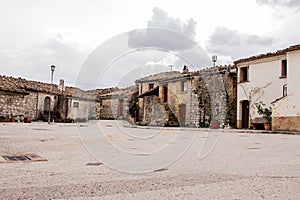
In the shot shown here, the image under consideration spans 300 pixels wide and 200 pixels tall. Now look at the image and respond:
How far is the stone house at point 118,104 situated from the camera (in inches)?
1297

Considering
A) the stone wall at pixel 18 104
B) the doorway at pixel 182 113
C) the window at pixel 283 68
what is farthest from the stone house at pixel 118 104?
the window at pixel 283 68

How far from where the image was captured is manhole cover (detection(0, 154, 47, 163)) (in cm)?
557

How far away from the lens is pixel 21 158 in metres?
5.87

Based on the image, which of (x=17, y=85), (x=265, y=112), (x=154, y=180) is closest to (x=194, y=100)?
(x=265, y=112)

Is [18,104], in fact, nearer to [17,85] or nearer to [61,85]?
[17,85]

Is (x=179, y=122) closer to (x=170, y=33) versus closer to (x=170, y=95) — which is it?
(x=170, y=95)

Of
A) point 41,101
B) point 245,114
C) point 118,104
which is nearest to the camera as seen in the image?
point 245,114

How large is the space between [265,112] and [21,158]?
1918cm

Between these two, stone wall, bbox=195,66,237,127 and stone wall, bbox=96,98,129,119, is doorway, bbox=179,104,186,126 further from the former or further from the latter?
stone wall, bbox=96,98,129,119

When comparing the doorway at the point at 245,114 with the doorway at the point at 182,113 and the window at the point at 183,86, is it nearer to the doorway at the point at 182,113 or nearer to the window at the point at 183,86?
the doorway at the point at 182,113

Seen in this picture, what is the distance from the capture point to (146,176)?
14.5 ft

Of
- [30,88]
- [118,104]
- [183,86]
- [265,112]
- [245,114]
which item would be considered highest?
[183,86]

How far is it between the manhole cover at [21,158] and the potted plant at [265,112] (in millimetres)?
18024

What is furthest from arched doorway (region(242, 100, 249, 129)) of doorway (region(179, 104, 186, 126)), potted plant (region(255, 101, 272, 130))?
doorway (region(179, 104, 186, 126))
